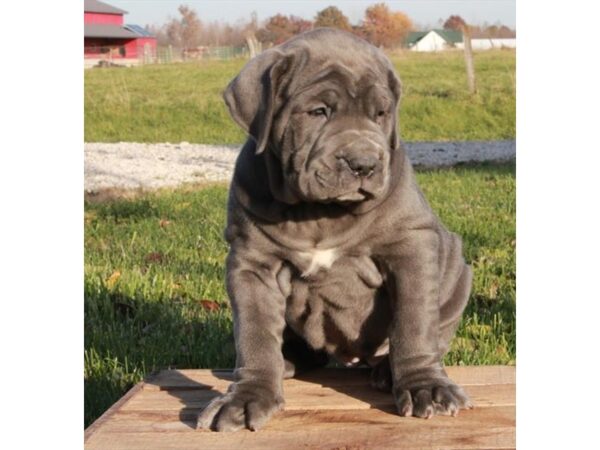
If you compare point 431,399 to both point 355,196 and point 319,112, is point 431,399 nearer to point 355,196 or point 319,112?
point 355,196

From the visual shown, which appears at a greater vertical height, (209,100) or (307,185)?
(209,100)

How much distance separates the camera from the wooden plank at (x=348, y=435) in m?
2.94

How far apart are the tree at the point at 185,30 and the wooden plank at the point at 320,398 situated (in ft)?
158

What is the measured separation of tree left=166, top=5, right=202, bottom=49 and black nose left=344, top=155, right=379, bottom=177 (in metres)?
48.5

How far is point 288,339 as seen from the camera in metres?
3.84

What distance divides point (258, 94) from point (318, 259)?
60 cm

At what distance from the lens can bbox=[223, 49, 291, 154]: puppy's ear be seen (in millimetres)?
3250

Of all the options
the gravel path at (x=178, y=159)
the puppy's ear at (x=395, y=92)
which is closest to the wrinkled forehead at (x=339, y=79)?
the puppy's ear at (x=395, y=92)

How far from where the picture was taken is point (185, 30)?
5328 cm

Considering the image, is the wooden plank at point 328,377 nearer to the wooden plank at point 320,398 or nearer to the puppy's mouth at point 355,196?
the wooden plank at point 320,398

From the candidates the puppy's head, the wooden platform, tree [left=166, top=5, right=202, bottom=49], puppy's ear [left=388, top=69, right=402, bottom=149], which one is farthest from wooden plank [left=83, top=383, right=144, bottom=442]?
tree [left=166, top=5, right=202, bottom=49]
